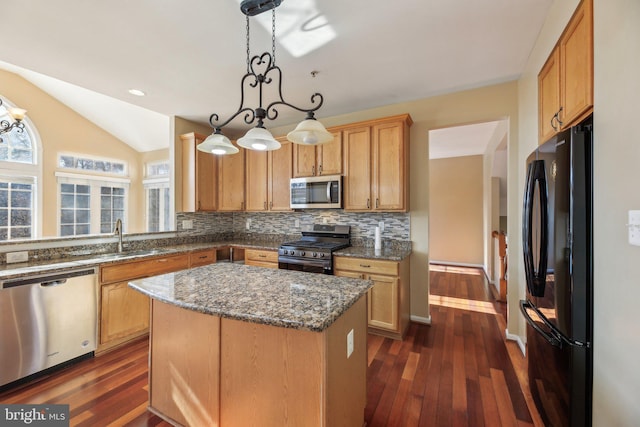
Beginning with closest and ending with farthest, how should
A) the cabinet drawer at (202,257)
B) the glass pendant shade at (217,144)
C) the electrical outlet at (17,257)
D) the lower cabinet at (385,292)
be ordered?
the glass pendant shade at (217,144) → the electrical outlet at (17,257) → the lower cabinet at (385,292) → the cabinet drawer at (202,257)

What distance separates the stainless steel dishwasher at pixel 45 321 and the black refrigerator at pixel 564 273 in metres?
3.49

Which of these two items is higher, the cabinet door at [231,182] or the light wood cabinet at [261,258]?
the cabinet door at [231,182]

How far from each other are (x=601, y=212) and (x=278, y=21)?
2.13 m

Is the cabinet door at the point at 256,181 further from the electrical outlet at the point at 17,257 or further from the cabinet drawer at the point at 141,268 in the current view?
the electrical outlet at the point at 17,257

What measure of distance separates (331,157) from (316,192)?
48 centimetres

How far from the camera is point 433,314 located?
Result: 3420mm

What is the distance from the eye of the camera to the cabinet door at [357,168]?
10.1ft

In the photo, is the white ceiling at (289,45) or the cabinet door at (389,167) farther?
the cabinet door at (389,167)

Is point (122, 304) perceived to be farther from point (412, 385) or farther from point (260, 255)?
point (412, 385)

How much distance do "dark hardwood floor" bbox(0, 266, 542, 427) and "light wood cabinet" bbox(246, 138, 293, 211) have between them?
2.10 m

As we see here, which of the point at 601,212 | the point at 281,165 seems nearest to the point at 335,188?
the point at 281,165

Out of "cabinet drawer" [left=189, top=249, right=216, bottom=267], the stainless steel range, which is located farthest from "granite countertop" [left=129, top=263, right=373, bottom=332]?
"cabinet drawer" [left=189, top=249, right=216, bottom=267]

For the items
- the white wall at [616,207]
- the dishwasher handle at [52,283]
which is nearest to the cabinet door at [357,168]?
the white wall at [616,207]

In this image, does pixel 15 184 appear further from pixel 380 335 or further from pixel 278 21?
pixel 380 335
